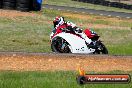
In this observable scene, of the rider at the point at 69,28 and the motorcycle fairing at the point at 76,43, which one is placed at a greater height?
the rider at the point at 69,28

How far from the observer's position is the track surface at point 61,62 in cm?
1288

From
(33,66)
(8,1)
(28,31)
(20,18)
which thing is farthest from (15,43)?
(8,1)

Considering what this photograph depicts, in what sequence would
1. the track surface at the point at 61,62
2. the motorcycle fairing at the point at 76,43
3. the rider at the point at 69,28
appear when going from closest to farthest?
the track surface at the point at 61,62 < the motorcycle fairing at the point at 76,43 < the rider at the point at 69,28

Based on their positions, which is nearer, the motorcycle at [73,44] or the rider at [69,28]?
the motorcycle at [73,44]

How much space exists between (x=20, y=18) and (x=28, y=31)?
6027 mm

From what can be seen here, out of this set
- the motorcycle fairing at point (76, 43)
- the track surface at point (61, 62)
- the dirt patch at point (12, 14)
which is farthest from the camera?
the dirt patch at point (12, 14)

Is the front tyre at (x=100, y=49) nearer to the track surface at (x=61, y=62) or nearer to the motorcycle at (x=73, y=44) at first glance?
the motorcycle at (x=73, y=44)

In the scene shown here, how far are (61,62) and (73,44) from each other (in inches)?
86.6

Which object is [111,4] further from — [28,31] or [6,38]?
[6,38]

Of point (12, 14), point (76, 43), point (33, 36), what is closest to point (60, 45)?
point (76, 43)

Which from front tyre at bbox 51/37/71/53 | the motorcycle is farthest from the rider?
front tyre at bbox 51/37/71/53

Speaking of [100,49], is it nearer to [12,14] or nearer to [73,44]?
[73,44]

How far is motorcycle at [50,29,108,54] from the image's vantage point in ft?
52.0

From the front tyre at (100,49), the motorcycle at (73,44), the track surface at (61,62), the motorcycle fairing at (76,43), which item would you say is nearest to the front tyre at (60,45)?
the motorcycle at (73,44)
